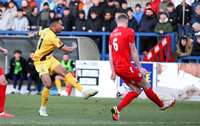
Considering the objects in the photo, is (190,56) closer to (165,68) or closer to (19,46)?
(165,68)

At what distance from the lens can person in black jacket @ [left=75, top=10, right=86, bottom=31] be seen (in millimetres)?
18281

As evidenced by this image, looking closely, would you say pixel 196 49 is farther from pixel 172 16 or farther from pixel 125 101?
pixel 125 101

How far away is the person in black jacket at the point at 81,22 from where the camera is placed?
18.3 metres

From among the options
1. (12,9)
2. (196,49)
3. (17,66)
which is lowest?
(17,66)

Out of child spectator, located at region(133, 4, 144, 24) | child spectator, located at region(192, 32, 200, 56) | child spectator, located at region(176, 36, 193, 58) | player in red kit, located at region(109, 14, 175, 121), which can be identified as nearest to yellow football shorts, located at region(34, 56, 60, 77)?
player in red kit, located at region(109, 14, 175, 121)

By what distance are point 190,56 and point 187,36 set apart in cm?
91

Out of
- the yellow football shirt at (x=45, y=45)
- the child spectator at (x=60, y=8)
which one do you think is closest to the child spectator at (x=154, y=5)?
the child spectator at (x=60, y=8)

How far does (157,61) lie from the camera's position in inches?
677

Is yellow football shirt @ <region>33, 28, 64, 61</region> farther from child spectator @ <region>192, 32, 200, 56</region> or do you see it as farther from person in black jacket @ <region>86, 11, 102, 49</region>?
person in black jacket @ <region>86, 11, 102, 49</region>

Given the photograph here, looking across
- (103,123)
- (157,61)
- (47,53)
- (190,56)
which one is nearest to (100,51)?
(157,61)

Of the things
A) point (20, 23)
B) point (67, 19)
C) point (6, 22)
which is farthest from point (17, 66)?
point (67, 19)

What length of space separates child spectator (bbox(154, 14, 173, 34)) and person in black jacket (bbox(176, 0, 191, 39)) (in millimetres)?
397

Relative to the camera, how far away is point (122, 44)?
835 cm

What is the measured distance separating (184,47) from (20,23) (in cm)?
716
